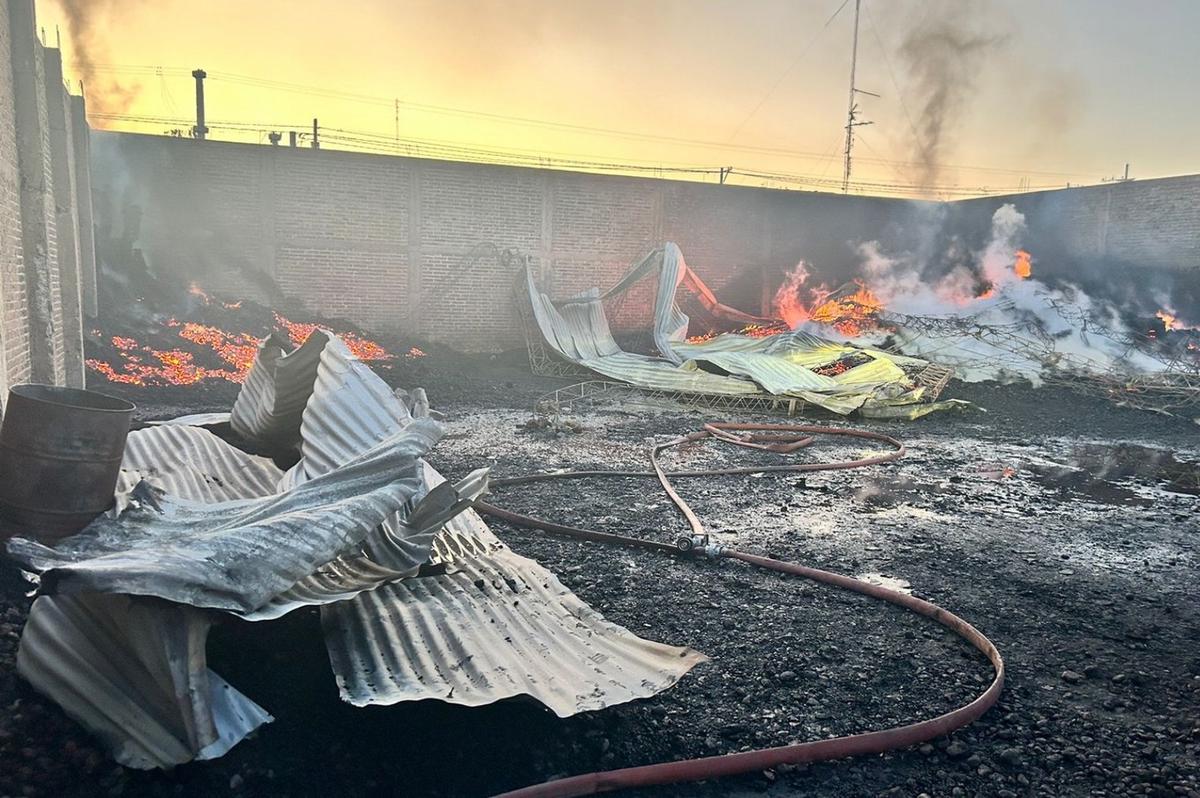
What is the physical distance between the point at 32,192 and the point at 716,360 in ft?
28.6

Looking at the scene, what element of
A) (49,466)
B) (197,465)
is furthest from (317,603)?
(197,465)

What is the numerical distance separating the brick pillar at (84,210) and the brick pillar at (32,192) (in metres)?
4.92

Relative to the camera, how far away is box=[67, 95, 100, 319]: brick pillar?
10.5 m

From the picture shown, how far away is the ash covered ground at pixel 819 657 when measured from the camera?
92.8 inches

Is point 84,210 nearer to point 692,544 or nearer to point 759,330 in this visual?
point 692,544

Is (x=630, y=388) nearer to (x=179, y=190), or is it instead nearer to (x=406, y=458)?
(x=406, y=458)

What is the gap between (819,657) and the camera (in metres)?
3.34

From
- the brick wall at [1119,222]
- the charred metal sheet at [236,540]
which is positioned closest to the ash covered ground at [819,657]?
the charred metal sheet at [236,540]

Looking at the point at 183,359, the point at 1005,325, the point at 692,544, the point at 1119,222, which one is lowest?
the point at 692,544

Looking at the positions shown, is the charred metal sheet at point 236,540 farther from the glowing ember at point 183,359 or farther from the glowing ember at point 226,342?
the glowing ember at point 226,342

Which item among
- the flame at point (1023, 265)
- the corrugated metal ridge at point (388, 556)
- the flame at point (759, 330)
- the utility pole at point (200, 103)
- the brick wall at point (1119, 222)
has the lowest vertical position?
the corrugated metal ridge at point (388, 556)

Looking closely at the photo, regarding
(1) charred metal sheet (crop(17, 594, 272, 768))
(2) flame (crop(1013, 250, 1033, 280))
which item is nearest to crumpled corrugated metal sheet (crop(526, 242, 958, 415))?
(2) flame (crop(1013, 250, 1033, 280))

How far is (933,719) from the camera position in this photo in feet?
9.21

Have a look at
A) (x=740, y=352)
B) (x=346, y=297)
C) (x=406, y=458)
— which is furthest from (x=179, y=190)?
(x=406, y=458)
